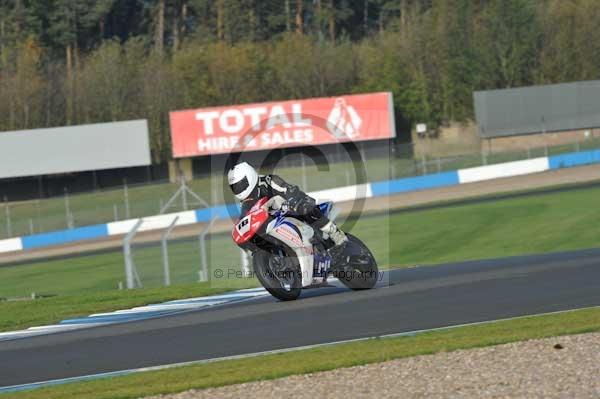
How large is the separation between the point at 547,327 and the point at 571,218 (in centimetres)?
1788

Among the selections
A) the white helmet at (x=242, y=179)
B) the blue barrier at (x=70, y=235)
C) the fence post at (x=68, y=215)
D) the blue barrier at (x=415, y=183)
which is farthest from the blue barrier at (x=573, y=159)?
the white helmet at (x=242, y=179)

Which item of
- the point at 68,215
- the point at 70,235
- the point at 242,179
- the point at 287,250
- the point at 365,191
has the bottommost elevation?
the point at 70,235

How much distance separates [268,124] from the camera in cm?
5012

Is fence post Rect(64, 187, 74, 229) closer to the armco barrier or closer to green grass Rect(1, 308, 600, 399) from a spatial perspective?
the armco barrier

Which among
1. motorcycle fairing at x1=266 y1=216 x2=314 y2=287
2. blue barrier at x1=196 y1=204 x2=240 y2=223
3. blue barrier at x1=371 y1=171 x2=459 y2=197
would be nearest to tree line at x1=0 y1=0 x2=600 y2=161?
blue barrier at x1=371 y1=171 x2=459 y2=197

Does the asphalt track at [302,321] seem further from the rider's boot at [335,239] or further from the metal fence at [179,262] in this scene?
the metal fence at [179,262]

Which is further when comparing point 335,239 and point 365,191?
point 365,191

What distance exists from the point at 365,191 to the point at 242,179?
2833cm

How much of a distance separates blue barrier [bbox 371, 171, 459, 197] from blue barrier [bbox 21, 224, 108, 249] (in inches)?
412

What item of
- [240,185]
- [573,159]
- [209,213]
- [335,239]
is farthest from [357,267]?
[573,159]

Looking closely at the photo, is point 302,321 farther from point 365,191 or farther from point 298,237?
point 365,191

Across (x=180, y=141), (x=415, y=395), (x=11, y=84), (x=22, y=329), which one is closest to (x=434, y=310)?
(x=415, y=395)

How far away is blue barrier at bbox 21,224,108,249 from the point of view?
127 ft

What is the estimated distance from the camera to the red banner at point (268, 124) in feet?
162
